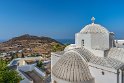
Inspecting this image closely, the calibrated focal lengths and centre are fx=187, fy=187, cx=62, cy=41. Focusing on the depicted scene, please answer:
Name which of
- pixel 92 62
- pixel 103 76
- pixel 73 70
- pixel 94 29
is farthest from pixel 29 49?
pixel 103 76

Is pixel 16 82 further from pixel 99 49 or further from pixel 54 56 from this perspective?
pixel 99 49

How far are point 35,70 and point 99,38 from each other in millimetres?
17957

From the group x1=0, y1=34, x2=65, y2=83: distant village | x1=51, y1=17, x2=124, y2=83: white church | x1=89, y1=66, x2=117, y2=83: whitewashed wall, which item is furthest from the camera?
x1=0, y1=34, x2=65, y2=83: distant village

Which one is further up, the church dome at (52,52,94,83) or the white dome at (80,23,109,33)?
Answer: the white dome at (80,23,109,33)

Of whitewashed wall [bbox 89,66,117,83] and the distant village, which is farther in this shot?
the distant village

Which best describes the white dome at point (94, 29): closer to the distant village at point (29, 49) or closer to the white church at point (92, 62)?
the white church at point (92, 62)

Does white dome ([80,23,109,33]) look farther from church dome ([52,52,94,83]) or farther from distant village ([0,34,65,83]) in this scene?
distant village ([0,34,65,83])

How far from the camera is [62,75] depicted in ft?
65.4

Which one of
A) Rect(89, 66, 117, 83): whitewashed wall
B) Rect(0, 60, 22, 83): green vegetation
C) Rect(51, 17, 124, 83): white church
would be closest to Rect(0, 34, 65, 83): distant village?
Rect(0, 60, 22, 83): green vegetation

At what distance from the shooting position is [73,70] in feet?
64.4

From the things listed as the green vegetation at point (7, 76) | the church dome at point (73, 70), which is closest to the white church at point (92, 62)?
the church dome at point (73, 70)

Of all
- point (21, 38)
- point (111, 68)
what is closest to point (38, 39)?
point (21, 38)

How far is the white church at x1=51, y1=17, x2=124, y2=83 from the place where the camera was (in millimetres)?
19141

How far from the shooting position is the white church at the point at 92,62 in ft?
62.8
